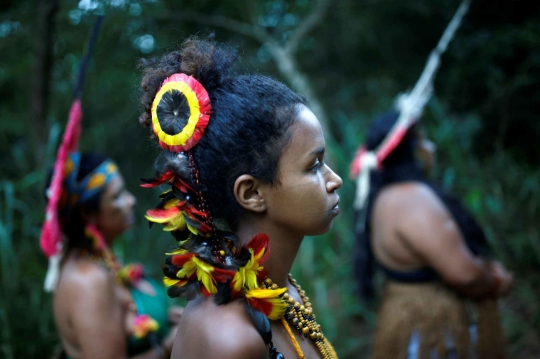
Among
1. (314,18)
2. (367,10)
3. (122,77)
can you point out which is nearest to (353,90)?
(367,10)

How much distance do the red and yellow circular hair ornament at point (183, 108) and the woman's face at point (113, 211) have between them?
1.30m

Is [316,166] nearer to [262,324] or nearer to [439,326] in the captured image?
[262,324]

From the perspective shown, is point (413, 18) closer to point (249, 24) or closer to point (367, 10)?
point (367, 10)

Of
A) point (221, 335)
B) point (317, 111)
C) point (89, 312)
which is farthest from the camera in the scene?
point (317, 111)

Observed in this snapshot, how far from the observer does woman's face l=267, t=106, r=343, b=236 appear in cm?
125

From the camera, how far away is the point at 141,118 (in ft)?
4.43

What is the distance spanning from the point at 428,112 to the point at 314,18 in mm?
1413

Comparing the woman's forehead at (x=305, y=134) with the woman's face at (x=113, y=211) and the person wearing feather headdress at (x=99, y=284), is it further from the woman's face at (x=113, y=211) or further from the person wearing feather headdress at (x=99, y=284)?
the woman's face at (x=113, y=211)

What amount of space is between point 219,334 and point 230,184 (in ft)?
1.11

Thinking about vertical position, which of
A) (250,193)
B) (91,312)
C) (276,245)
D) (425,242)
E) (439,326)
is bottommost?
(439,326)

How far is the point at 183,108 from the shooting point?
1.24 meters

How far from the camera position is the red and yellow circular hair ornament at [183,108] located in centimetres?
122

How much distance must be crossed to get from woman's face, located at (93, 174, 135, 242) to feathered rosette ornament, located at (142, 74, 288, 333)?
1.25 metres

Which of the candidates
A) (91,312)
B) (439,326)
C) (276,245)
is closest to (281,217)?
(276,245)
